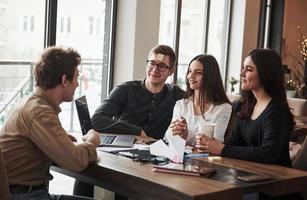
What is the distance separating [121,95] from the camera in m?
3.13

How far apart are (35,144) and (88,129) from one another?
20.7 inches

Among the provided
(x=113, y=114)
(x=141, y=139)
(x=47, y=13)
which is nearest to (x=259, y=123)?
(x=141, y=139)

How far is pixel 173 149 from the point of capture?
2.13 metres

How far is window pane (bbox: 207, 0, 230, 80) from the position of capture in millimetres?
6406

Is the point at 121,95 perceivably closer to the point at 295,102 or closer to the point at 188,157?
the point at 188,157

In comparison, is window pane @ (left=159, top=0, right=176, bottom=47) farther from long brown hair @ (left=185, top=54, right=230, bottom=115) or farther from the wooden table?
the wooden table

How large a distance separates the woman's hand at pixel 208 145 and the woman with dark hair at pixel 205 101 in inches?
12.5

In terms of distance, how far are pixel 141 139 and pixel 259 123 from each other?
2.16 ft

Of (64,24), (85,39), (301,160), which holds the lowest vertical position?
(301,160)

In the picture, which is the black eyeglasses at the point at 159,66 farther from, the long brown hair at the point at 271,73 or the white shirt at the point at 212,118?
the long brown hair at the point at 271,73

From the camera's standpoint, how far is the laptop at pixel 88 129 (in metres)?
2.36

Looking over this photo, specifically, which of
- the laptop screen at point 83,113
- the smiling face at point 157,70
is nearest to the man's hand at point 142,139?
the laptop screen at point 83,113

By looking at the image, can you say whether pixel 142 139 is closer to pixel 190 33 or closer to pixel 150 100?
pixel 150 100

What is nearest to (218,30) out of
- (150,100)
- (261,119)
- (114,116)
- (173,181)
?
(150,100)
